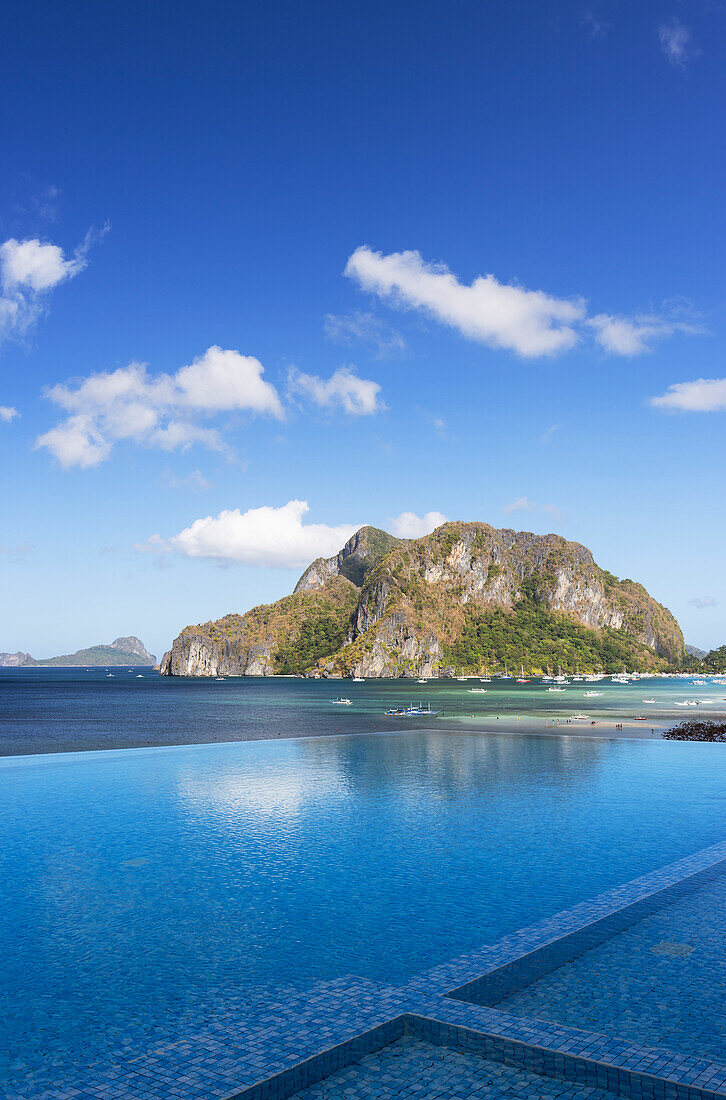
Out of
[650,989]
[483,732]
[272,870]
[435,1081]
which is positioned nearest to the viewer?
[435,1081]

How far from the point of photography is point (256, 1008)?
8.30m

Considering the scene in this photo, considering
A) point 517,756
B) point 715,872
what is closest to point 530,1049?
point 715,872

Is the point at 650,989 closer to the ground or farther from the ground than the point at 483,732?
farther from the ground

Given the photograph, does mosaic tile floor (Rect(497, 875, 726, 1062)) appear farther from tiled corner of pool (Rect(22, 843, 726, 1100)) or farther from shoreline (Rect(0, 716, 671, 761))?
shoreline (Rect(0, 716, 671, 761))

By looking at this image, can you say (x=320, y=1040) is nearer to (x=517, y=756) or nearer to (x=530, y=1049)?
(x=530, y=1049)

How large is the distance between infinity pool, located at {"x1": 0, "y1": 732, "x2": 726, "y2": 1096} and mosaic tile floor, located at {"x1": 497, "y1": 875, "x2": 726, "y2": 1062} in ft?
5.59

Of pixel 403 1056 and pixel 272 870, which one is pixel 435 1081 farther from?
pixel 272 870

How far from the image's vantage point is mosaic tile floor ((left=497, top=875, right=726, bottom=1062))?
7.55 meters

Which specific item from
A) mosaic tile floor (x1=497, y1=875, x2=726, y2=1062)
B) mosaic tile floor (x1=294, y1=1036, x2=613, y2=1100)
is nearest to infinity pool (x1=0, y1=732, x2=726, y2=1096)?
mosaic tile floor (x1=497, y1=875, x2=726, y2=1062)

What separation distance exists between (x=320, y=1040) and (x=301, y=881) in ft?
21.1

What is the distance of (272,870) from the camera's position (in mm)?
14312

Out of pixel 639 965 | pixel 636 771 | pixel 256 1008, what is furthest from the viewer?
pixel 636 771

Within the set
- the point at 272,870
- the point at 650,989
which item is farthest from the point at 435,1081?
the point at 272,870

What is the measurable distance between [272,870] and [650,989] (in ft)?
25.4
